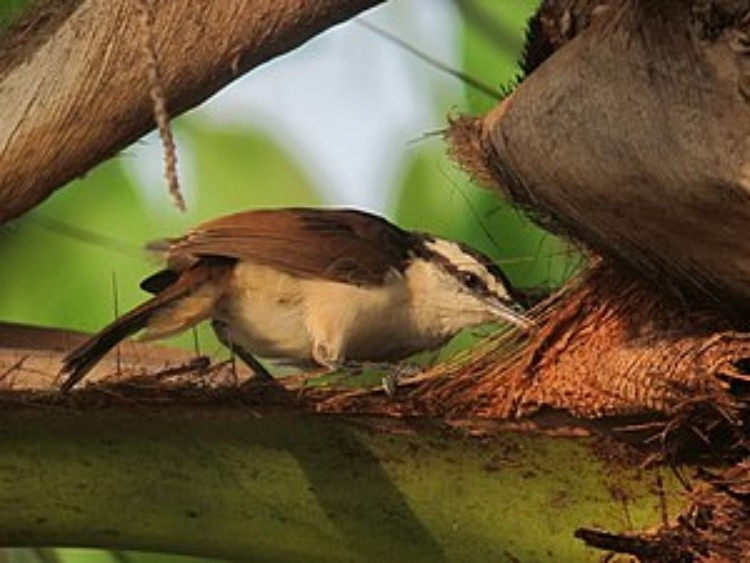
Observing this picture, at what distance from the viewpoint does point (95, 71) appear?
1.00 metres

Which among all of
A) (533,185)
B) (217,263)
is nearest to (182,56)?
(533,185)

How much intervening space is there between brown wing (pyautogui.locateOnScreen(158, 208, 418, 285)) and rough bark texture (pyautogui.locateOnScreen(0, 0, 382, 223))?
1.26 feet

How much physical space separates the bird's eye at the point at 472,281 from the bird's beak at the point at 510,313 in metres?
0.05

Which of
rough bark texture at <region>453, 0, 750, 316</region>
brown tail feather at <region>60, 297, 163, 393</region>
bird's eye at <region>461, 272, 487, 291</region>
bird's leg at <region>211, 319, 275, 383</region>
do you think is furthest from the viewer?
bird's eye at <region>461, 272, 487, 291</region>

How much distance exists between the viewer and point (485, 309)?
1500 mm

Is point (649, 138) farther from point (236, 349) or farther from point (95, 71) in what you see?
point (236, 349)

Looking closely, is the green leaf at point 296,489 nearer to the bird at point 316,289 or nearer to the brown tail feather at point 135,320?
the brown tail feather at point 135,320

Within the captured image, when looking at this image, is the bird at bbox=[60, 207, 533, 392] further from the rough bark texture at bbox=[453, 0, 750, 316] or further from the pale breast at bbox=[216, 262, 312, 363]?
the rough bark texture at bbox=[453, 0, 750, 316]

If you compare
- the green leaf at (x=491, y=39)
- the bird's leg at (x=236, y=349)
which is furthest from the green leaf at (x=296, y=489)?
the green leaf at (x=491, y=39)

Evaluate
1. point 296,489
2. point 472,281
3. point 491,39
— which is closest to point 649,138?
point 296,489

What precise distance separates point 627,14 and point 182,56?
0.23 m

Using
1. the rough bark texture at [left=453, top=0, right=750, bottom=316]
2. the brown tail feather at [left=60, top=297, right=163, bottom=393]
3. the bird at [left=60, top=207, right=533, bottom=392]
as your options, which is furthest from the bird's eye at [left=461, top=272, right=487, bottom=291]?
the rough bark texture at [left=453, top=0, right=750, bottom=316]

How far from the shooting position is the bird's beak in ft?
3.77

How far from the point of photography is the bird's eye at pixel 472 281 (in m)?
1.53
